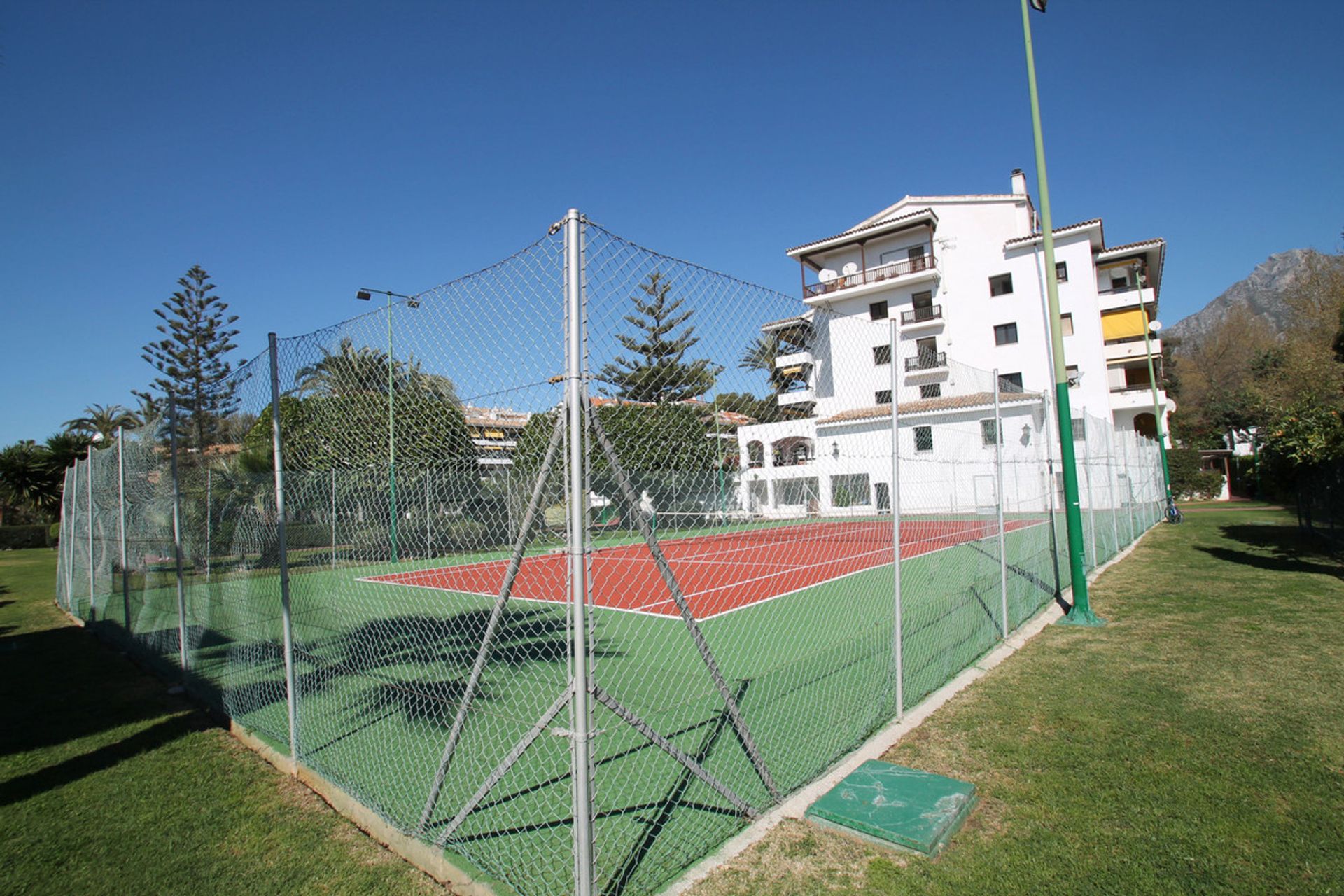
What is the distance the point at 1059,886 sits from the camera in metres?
2.59

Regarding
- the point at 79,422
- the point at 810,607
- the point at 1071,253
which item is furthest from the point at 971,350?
the point at 79,422

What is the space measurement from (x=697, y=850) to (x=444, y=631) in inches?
233

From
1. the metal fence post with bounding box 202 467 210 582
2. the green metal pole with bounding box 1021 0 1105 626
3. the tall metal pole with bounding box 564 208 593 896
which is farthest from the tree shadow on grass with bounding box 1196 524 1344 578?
the metal fence post with bounding box 202 467 210 582

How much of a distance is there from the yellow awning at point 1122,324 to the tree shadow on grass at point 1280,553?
18880 mm

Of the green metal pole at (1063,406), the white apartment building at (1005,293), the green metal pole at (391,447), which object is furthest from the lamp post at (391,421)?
the white apartment building at (1005,293)

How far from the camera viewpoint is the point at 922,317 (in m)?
33.8

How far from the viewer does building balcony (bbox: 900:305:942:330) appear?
33.2 m

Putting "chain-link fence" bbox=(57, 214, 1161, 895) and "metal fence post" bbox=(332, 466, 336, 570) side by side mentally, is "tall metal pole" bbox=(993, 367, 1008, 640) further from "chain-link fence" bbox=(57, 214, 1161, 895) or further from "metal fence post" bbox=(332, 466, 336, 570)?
"metal fence post" bbox=(332, 466, 336, 570)

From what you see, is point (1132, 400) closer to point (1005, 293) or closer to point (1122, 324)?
point (1122, 324)

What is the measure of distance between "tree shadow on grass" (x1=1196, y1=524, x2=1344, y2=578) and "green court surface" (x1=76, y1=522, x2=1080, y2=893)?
4.63 m

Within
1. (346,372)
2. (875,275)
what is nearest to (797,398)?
(346,372)

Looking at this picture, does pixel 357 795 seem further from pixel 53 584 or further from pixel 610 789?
pixel 53 584

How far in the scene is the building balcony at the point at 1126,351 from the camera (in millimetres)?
30953

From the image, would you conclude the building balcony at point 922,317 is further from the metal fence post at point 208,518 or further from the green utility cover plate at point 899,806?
the green utility cover plate at point 899,806
